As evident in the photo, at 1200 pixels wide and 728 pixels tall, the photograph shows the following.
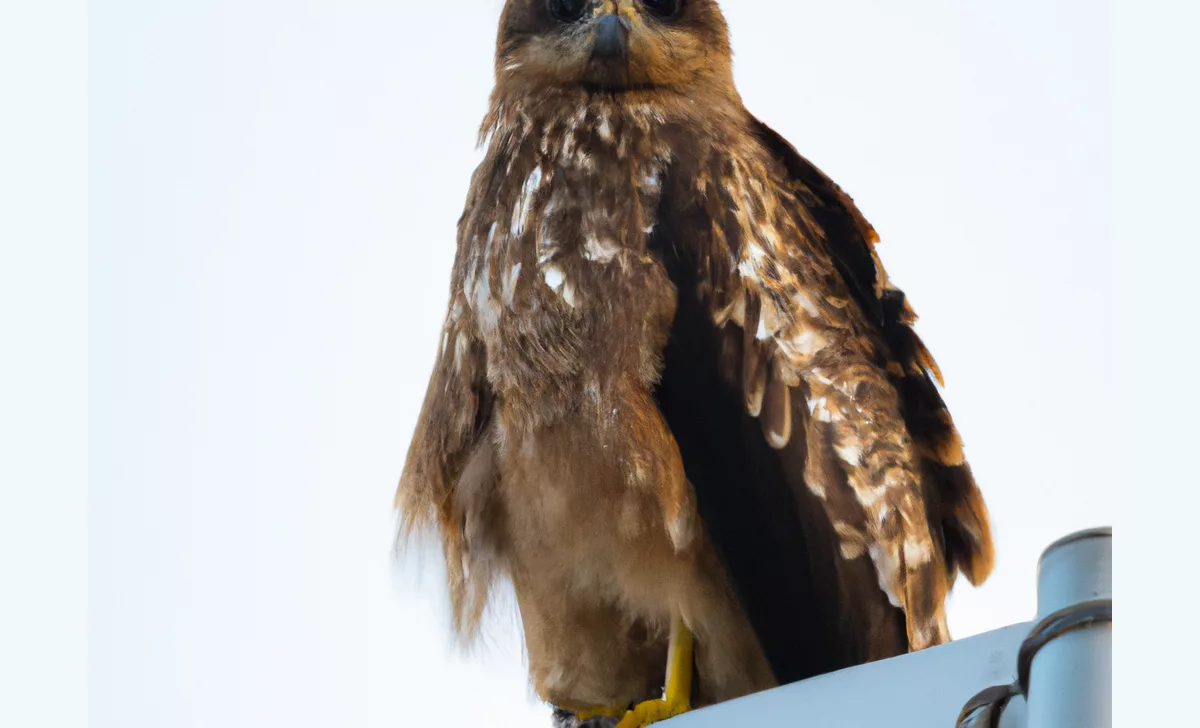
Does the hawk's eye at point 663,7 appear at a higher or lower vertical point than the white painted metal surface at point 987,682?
higher

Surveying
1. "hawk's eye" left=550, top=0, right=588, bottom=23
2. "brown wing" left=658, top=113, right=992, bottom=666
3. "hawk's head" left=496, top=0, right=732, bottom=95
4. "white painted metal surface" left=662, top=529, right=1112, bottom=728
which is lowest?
"white painted metal surface" left=662, top=529, right=1112, bottom=728

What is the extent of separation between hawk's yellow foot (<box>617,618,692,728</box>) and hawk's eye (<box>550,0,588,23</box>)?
70 centimetres

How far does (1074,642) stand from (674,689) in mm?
688

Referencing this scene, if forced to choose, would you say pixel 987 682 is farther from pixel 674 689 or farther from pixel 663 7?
pixel 663 7

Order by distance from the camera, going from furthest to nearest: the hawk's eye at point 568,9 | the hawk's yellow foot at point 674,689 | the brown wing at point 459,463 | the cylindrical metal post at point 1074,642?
1. the hawk's eye at point 568,9
2. the brown wing at point 459,463
3. the hawk's yellow foot at point 674,689
4. the cylindrical metal post at point 1074,642

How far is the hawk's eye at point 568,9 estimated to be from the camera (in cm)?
146

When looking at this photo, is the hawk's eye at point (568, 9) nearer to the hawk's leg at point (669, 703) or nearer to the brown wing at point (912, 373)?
→ the brown wing at point (912, 373)

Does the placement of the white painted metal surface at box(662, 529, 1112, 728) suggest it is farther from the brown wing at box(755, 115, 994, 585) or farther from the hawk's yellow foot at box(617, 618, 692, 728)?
the brown wing at box(755, 115, 994, 585)

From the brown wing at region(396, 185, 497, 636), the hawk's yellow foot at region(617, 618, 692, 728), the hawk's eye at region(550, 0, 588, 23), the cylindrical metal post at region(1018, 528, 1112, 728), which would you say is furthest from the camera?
the hawk's eye at region(550, 0, 588, 23)

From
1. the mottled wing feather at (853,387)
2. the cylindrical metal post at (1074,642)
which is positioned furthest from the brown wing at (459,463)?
the cylindrical metal post at (1074,642)

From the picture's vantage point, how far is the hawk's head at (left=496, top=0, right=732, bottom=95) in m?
1.44

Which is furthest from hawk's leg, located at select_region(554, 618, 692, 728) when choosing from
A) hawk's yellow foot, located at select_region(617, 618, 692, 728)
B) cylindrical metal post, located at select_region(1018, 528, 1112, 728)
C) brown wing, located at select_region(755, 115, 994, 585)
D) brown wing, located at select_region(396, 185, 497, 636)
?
cylindrical metal post, located at select_region(1018, 528, 1112, 728)

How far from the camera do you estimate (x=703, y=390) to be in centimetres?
128

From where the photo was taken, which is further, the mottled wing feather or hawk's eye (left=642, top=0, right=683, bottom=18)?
hawk's eye (left=642, top=0, right=683, bottom=18)
